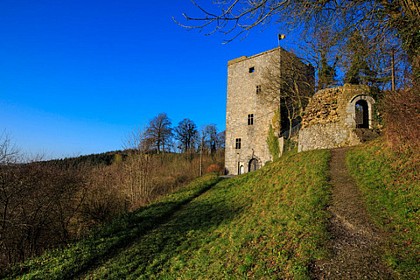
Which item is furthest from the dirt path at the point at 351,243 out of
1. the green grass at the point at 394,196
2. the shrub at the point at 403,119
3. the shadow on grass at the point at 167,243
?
the shadow on grass at the point at 167,243

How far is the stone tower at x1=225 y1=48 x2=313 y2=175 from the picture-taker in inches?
877

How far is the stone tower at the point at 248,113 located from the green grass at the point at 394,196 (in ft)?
41.0

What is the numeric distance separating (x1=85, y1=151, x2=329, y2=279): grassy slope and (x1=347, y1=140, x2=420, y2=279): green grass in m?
1.10

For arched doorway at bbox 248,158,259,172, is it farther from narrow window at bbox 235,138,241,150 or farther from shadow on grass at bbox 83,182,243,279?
shadow on grass at bbox 83,182,243,279

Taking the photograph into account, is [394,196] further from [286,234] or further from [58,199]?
[58,199]

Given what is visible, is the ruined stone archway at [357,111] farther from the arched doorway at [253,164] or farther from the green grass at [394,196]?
the arched doorway at [253,164]

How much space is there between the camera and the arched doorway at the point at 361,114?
12880mm

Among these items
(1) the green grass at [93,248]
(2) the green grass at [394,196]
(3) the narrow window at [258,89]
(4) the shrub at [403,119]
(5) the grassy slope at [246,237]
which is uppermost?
(3) the narrow window at [258,89]

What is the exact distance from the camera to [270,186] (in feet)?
33.1

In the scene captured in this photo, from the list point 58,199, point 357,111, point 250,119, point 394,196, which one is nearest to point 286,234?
point 394,196

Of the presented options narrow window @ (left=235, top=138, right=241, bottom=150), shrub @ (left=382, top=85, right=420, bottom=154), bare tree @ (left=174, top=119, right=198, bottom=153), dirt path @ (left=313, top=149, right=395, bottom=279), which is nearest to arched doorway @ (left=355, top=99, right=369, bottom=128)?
shrub @ (left=382, top=85, right=420, bottom=154)

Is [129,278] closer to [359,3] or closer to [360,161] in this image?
[359,3]

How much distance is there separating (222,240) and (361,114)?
441 inches

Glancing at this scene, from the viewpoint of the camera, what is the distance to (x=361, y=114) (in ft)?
44.2
